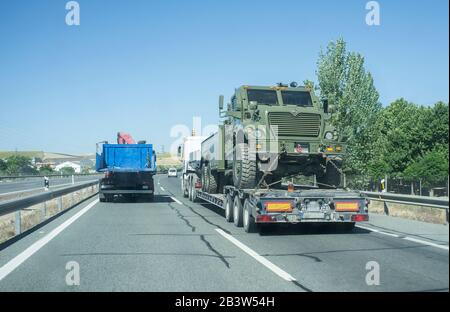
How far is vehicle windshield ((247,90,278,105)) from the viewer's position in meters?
13.9

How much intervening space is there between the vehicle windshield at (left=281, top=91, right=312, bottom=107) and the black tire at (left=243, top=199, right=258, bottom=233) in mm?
3342

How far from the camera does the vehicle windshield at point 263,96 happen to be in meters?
13.9

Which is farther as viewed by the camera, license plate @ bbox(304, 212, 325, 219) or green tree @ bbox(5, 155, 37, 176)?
green tree @ bbox(5, 155, 37, 176)

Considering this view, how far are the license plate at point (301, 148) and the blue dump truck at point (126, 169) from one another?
11.5 m

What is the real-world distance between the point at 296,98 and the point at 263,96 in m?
0.89

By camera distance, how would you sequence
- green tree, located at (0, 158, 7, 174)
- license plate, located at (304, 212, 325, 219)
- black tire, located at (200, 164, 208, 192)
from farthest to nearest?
green tree, located at (0, 158, 7, 174) < black tire, located at (200, 164, 208, 192) < license plate, located at (304, 212, 325, 219)

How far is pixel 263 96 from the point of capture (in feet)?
46.2

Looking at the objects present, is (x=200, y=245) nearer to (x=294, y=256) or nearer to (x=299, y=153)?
(x=294, y=256)

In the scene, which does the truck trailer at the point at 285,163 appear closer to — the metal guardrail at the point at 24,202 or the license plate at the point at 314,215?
the license plate at the point at 314,215

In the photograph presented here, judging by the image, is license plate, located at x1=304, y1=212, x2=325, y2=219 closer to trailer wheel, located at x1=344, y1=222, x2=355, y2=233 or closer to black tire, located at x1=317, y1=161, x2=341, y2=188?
trailer wheel, located at x1=344, y1=222, x2=355, y2=233

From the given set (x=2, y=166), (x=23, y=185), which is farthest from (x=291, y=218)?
(x=2, y=166)

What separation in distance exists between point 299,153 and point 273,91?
2353mm

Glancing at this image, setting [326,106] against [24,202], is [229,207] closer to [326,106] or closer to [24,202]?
[326,106]

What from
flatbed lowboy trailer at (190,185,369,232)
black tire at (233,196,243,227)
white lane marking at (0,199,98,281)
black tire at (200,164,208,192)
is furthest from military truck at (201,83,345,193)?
black tire at (200,164,208,192)
